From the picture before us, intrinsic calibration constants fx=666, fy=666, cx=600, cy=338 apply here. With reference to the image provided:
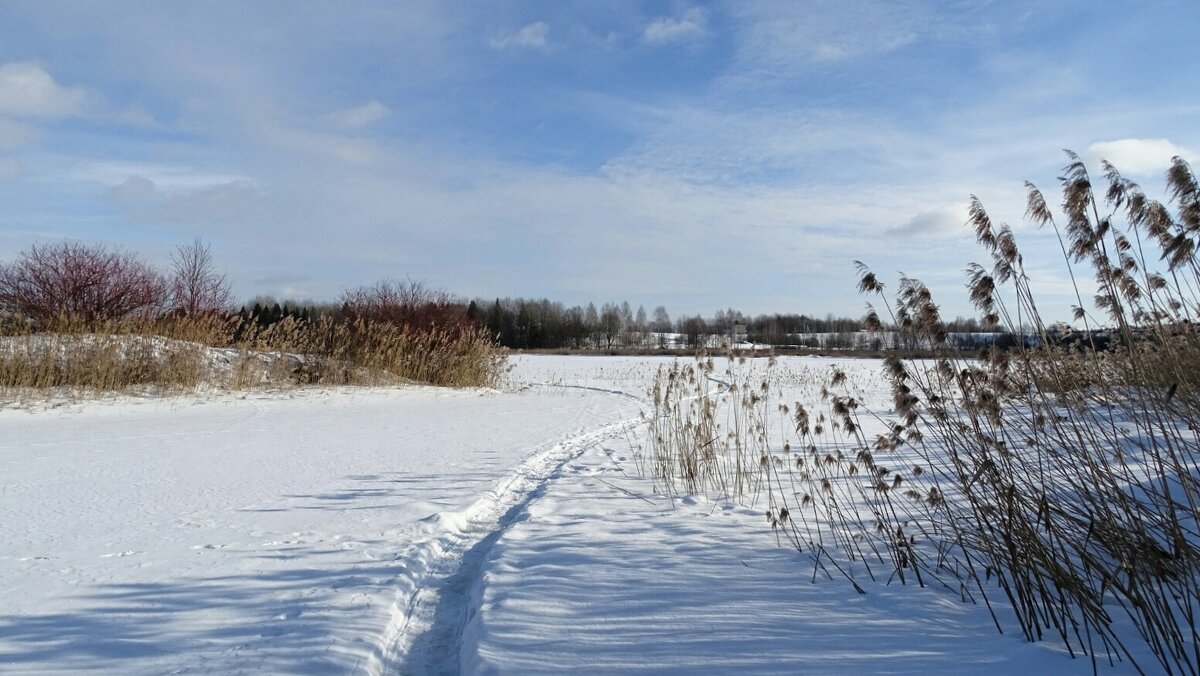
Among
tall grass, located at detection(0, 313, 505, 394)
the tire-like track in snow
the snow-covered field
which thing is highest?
tall grass, located at detection(0, 313, 505, 394)

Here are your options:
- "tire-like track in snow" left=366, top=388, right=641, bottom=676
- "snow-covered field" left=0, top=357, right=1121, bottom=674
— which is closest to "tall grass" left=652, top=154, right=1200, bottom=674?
"snow-covered field" left=0, top=357, right=1121, bottom=674

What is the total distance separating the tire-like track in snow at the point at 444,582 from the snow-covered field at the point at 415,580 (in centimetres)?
2

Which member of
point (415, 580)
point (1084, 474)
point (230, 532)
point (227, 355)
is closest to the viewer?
point (1084, 474)

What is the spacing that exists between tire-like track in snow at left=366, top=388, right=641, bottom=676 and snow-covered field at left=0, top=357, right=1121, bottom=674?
0.02 m

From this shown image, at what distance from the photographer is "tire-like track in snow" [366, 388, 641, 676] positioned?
3.25 metres

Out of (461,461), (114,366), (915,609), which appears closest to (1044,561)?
(915,609)

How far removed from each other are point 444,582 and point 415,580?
0.19 metres

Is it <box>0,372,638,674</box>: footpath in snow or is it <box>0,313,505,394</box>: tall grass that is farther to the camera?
<box>0,313,505,394</box>: tall grass

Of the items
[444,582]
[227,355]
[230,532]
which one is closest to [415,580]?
[444,582]

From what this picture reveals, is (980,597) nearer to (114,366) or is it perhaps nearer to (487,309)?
(114,366)

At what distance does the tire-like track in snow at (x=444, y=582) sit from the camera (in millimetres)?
3250

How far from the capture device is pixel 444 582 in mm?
4312

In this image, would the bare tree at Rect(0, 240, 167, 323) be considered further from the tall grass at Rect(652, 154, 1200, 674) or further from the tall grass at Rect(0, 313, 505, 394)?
the tall grass at Rect(652, 154, 1200, 674)

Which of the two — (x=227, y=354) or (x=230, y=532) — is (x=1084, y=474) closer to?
(x=230, y=532)
